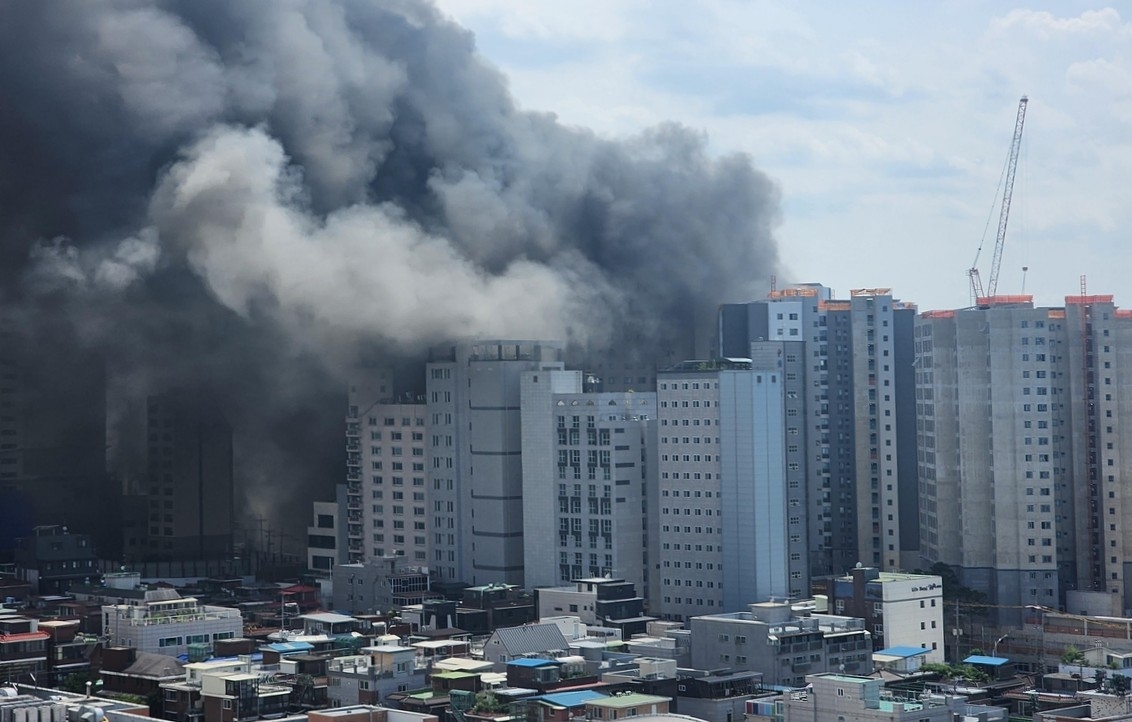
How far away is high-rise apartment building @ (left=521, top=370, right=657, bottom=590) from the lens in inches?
1901

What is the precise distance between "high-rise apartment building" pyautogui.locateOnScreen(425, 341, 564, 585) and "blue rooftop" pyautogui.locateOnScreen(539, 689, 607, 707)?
53.9 ft

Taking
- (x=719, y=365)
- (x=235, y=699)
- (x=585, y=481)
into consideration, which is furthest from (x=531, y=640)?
(x=585, y=481)

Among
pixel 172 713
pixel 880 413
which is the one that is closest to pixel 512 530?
pixel 880 413

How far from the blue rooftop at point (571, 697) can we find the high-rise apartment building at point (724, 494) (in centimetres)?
1133

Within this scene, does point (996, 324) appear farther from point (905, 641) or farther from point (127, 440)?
point (127, 440)

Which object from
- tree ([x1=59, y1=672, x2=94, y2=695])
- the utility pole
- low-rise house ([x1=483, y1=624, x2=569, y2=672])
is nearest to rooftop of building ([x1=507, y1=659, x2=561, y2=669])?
low-rise house ([x1=483, y1=624, x2=569, y2=672])

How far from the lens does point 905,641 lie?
141ft

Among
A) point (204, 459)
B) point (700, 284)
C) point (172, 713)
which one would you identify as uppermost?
point (700, 284)

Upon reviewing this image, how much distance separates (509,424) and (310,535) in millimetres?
7808

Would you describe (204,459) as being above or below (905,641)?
above

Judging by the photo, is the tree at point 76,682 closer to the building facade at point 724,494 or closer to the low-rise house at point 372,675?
the low-rise house at point 372,675

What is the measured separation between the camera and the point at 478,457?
170ft

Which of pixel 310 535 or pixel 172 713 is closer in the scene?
pixel 172 713

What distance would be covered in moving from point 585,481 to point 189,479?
15072 mm
